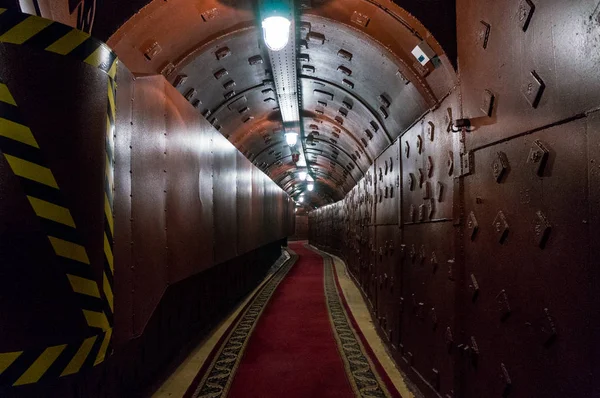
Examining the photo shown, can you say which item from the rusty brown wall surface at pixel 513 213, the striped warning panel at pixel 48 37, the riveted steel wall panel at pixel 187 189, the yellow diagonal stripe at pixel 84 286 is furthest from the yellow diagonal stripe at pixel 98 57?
the rusty brown wall surface at pixel 513 213

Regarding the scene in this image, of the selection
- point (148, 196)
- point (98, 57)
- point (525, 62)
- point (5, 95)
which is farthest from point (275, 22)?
point (5, 95)

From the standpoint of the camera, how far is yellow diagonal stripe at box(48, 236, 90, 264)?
1956 millimetres

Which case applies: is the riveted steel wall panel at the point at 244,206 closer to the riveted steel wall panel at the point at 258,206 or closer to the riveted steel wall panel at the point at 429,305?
the riveted steel wall panel at the point at 258,206

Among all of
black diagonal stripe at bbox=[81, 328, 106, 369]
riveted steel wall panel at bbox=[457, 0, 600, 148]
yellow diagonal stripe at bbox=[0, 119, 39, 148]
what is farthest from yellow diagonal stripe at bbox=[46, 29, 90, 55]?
riveted steel wall panel at bbox=[457, 0, 600, 148]

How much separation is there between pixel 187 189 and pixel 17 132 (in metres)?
2.63

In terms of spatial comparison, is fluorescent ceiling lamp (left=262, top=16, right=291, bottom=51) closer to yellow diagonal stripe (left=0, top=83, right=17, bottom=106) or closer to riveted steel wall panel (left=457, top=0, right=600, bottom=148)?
riveted steel wall panel (left=457, top=0, right=600, bottom=148)

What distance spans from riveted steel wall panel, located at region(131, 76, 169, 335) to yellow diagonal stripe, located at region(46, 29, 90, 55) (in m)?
1.15

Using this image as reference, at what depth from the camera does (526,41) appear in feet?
7.86

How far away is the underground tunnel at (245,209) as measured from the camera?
1.91 meters

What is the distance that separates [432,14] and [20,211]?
4055mm

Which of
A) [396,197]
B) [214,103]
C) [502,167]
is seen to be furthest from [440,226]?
[214,103]

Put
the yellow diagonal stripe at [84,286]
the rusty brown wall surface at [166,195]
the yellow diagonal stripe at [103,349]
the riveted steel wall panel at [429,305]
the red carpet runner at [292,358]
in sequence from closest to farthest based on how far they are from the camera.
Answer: the yellow diagonal stripe at [84,286] < the yellow diagonal stripe at [103,349] < the rusty brown wall surface at [166,195] < the riveted steel wall panel at [429,305] < the red carpet runner at [292,358]

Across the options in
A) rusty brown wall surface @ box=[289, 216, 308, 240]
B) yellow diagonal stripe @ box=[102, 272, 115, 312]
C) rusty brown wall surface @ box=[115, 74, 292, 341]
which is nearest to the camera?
yellow diagonal stripe @ box=[102, 272, 115, 312]

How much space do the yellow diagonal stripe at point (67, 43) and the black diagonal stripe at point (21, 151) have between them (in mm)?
498
